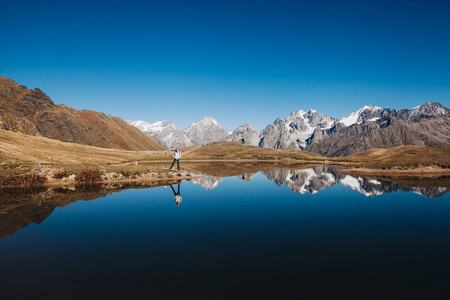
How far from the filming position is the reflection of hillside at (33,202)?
74.4 ft

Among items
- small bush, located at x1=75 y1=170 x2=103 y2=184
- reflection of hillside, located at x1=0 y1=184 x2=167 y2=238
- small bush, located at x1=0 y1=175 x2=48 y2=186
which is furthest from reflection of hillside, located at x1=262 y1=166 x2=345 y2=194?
small bush, located at x1=0 y1=175 x2=48 y2=186

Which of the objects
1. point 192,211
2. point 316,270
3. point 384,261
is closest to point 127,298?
point 316,270

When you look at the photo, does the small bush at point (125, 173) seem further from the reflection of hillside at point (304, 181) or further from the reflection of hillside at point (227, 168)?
the reflection of hillside at point (304, 181)

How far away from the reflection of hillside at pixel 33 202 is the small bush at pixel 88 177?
6.34m

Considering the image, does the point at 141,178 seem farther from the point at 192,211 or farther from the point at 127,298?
the point at 127,298

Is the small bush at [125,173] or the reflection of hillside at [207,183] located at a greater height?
the small bush at [125,173]

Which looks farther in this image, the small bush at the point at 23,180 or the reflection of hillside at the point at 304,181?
→ the reflection of hillside at the point at 304,181

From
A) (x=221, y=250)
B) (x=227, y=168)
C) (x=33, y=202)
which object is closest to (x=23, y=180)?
(x=33, y=202)

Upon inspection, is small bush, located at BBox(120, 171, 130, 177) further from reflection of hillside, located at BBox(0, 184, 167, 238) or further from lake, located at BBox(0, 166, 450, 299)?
lake, located at BBox(0, 166, 450, 299)

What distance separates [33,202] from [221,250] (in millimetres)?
25973

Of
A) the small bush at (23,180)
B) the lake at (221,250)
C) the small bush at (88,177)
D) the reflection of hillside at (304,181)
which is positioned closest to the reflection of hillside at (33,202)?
the lake at (221,250)

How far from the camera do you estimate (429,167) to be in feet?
244

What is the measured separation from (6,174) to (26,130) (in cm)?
15358

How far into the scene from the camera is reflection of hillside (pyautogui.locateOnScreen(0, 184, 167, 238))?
74.4 ft
